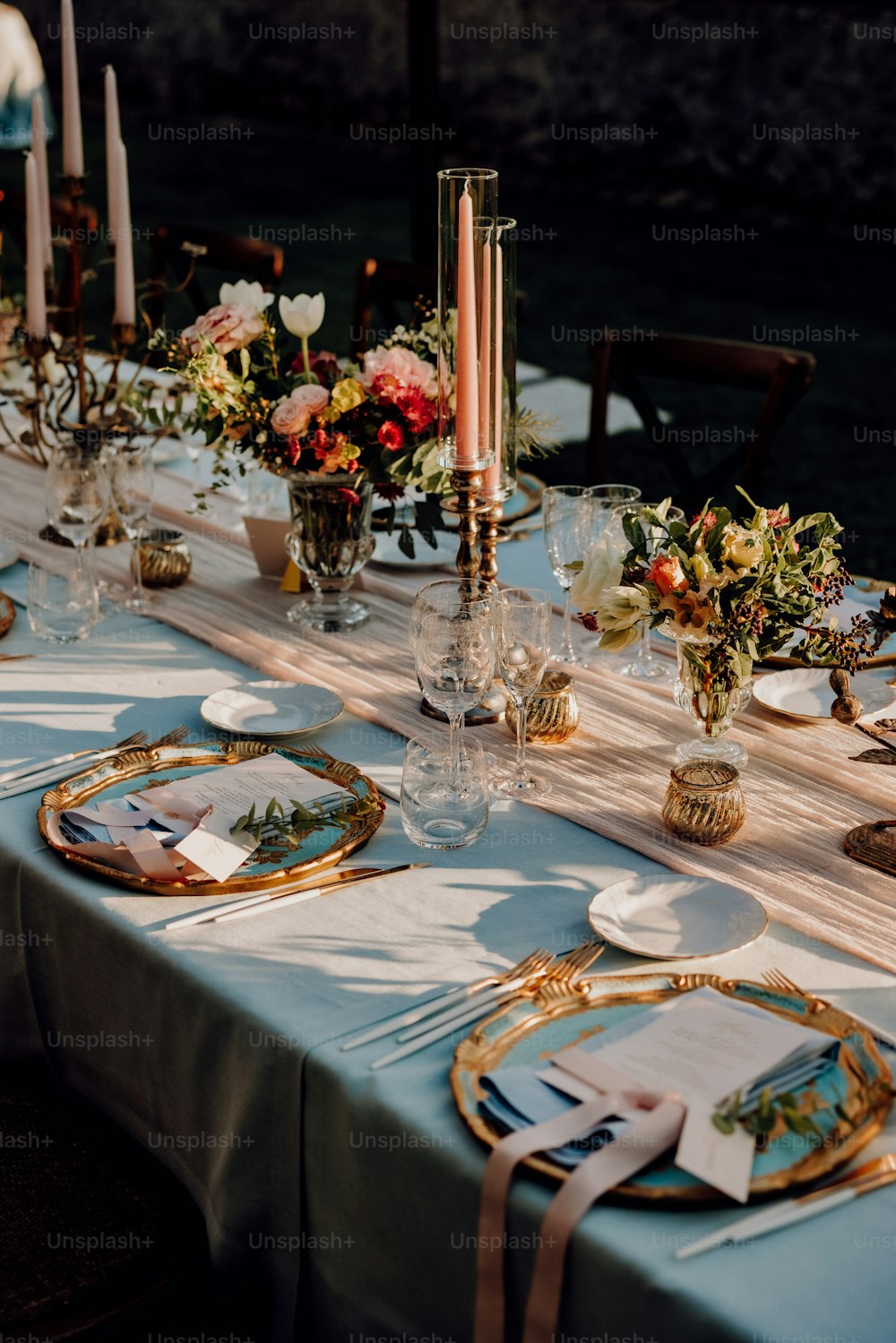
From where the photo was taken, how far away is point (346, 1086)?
1.32 metres

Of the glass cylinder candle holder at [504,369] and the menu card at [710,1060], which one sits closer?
the menu card at [710,1060]

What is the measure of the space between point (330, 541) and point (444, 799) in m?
0.68

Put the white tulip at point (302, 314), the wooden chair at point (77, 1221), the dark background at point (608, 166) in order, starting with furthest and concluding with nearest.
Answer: the dark background at point (608, 166), the white tulip at point (302, 314), the wooden chair at point (77, 1221)

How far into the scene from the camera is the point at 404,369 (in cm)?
216

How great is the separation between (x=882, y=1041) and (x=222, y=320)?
142 cm

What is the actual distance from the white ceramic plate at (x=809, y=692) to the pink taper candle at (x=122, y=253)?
1.29 metres

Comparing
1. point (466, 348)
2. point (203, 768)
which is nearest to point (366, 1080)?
point (203, 768)

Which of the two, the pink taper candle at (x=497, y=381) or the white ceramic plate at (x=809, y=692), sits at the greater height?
the pink taper candle at (x=497, y=381)

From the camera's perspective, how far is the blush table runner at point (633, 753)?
64.2 inches

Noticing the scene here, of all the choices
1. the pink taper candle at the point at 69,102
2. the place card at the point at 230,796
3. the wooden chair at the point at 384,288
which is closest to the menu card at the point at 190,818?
the place card at the point at 230,796

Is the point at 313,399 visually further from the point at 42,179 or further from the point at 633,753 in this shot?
the point at 42,179

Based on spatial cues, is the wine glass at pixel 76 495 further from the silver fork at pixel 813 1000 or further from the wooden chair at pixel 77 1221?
the silver fork at pixel 813 1000

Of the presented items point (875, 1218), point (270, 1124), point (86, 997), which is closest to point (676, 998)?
point (875, 1218)

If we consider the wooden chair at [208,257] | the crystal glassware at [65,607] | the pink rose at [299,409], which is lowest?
the crystal glassware at [65,607]
